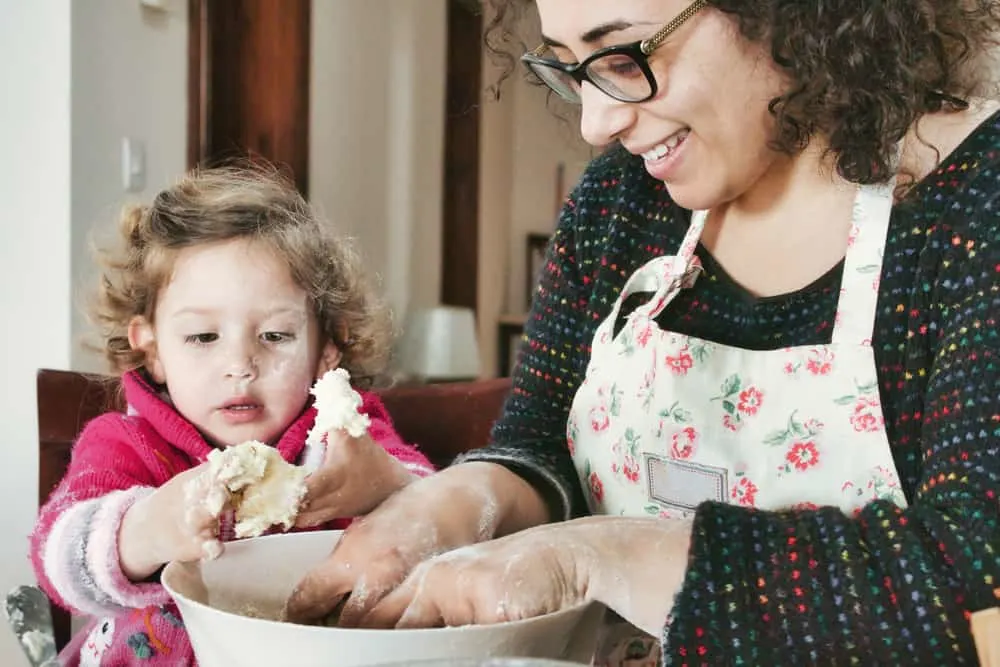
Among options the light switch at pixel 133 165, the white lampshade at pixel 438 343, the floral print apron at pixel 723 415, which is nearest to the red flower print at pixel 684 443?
the floral print apron at pixel 723 415

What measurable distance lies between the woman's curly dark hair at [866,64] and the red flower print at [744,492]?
30 centimetres

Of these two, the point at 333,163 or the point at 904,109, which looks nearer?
the point at 904,109

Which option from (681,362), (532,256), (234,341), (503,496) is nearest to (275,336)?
(234,341)

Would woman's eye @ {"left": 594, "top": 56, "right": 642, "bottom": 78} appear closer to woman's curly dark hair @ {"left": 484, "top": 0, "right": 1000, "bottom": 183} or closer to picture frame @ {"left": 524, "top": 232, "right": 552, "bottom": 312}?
woman's curly dark hair @ {"left": 484, "top": 0, "right": 1000, "bottom": 183}

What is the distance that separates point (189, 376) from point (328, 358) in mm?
209

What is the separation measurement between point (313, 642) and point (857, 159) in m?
0.64

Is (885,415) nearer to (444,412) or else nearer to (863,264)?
(863,264)

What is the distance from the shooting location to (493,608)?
684 mm

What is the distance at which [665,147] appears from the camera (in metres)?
0.92

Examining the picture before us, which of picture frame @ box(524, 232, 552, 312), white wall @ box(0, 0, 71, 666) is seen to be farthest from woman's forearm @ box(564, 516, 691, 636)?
picture frame @ box(524, 232, 552, 312)

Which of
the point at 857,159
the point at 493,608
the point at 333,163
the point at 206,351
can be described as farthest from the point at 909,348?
the point at 333,163

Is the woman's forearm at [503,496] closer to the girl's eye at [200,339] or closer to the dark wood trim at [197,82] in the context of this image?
the girl's eye at [200,339]

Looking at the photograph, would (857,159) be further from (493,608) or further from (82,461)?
(82,461)

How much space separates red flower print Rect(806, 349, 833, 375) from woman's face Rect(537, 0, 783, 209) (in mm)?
170
